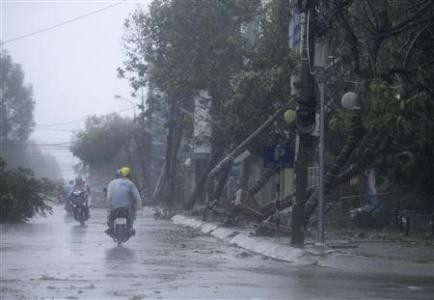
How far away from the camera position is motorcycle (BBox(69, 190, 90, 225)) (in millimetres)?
31562

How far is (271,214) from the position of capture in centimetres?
2430

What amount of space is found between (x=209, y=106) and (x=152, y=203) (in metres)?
23.6

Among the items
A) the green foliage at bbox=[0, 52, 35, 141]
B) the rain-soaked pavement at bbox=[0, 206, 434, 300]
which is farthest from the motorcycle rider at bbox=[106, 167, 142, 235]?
the green foliage at bbox=[0, 52, 35, 141]

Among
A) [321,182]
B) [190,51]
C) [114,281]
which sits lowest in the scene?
[114,281]

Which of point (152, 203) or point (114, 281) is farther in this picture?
point (152, 203)

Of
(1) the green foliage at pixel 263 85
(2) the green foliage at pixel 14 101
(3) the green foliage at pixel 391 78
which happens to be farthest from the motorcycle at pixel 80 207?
(2) the green foliage at pixel 14 101

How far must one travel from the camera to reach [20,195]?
30.3 m

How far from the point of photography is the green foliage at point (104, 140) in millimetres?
84250

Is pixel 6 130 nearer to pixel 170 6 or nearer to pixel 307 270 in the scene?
pixel 170 6

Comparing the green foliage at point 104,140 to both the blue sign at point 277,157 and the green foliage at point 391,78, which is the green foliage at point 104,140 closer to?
the green foliage at point 391,78

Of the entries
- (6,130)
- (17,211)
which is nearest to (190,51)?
(17,211)

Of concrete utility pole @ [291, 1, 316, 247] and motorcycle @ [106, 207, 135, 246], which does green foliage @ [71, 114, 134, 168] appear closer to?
motorcycle @ [106, 207, 135, 246]

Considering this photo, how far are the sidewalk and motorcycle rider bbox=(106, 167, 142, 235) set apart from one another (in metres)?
2.84

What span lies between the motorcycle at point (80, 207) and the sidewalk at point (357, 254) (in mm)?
9751
